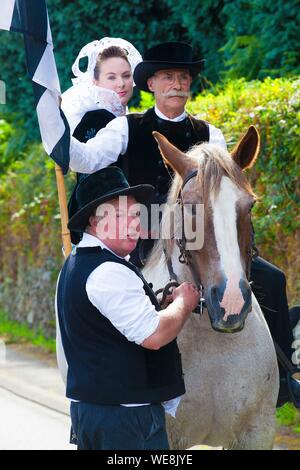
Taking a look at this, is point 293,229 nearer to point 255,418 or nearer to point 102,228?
point 255,418

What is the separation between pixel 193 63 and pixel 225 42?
28.6 ft

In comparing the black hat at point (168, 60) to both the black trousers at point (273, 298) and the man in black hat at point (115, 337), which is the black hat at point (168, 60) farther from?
the man in black hat at point (115, 337)

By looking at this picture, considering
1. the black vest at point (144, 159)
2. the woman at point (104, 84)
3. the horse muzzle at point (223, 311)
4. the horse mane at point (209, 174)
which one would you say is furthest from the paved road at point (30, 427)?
the horse muzzle at point (223, 311)

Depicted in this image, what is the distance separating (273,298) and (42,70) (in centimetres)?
190

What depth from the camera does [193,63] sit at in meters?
5.61

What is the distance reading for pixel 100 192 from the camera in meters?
4.52

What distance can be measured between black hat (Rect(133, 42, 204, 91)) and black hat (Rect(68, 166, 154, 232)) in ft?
3.77

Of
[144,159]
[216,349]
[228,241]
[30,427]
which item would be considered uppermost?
[144,159]

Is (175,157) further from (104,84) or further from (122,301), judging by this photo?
(104,84)

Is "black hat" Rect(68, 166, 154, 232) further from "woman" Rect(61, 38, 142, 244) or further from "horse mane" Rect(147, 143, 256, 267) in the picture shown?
"woman" Rect(61, 38, 142, 244)

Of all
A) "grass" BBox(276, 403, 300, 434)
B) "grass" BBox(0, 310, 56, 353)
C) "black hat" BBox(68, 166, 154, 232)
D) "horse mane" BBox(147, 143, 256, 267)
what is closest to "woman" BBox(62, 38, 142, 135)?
"horse mane" BBox(147, 143, 256, 267)

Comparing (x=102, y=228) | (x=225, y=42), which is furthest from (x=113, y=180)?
(x=225, y=42)

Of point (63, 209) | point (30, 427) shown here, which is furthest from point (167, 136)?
point (30, 427)

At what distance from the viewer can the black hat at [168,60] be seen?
5606 mm
